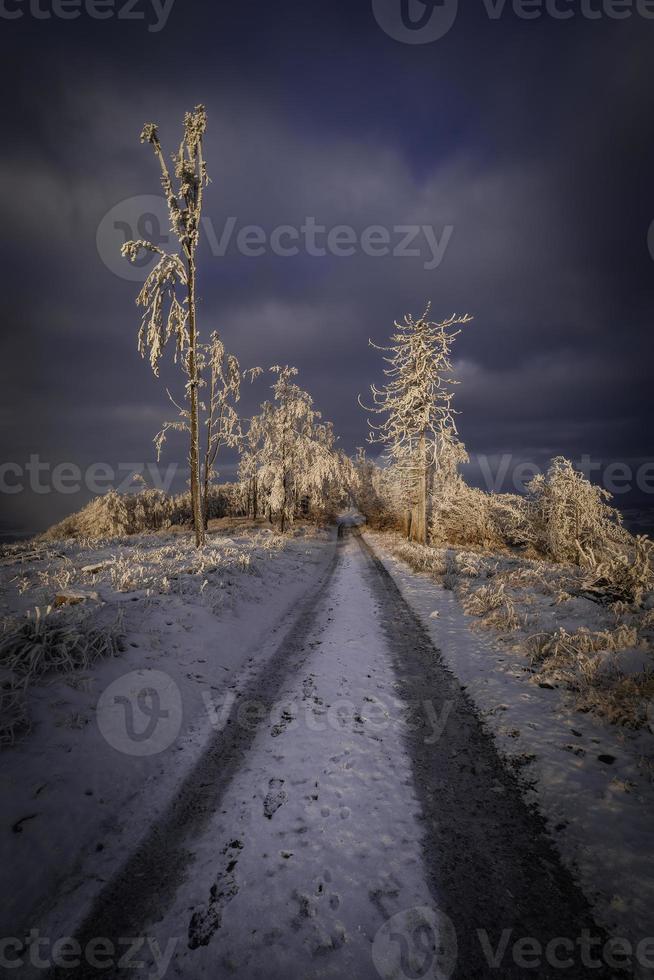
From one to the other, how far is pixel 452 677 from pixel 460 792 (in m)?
2.47

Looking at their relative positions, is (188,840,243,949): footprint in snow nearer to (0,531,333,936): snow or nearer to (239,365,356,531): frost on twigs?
(0,531,333,936): snow

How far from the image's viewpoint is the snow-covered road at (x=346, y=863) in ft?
7.73

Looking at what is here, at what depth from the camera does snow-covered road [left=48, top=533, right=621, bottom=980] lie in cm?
236

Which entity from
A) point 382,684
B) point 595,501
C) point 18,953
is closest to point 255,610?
point 382,684

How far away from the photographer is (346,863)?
9.66 feet

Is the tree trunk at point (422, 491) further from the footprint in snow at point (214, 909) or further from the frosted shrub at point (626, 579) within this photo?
the footprint in snow at point (214, 909)

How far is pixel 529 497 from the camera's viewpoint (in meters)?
22.5

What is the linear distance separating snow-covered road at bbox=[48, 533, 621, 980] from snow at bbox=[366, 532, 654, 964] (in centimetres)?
20

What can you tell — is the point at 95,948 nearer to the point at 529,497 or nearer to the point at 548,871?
the point at 548,871

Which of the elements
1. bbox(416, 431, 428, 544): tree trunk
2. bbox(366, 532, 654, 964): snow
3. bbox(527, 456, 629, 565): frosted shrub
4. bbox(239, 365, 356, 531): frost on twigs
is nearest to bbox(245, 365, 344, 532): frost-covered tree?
bbox(239, 365, 356, 531): frost on twigs

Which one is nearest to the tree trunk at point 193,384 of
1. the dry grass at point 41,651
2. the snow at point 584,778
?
the dry grass at point 41,651

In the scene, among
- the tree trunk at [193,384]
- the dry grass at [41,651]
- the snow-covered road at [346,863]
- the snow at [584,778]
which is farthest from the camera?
the tree trunk at [193,384]

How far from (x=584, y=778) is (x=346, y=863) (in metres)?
2.53

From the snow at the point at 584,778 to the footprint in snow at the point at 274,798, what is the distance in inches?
95.4
